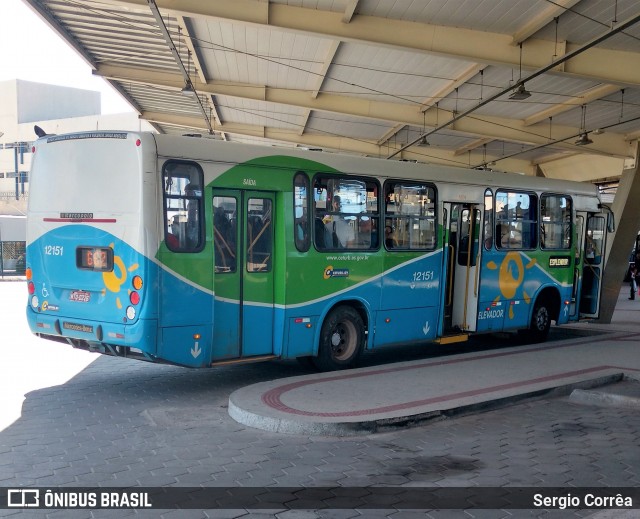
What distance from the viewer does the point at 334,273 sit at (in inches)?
405

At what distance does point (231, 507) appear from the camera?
521 centimetres

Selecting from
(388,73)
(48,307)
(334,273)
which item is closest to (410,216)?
(334,273)

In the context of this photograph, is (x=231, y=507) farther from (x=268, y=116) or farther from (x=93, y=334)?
(x=268, y=116)

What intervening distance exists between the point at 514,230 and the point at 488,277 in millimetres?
1269

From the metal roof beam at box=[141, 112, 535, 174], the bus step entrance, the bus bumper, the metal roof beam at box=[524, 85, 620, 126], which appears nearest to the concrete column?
the metal roof beam at box=[524, 85, 620, 126]

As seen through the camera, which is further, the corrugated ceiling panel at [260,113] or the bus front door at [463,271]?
the corrugated ceiling panel at [260,113]

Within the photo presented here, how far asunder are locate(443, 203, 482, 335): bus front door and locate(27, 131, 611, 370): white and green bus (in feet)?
0.08

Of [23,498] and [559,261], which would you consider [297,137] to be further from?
[23,498]

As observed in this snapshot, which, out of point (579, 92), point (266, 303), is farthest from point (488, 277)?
point (579, 92)

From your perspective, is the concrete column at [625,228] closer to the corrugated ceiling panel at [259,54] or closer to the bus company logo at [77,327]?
the corrugated ceiling panel at [259,54]

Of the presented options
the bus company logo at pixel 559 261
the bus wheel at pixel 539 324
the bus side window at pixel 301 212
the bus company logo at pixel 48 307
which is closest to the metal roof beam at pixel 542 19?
the bus company logo at pixel 559 261

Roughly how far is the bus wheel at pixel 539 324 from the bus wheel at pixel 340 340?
16.8 feet

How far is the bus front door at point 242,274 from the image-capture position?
29.8 ft

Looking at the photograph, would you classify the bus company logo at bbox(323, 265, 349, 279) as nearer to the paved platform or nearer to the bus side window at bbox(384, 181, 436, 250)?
the bus side window at bbox(384, 181, 436, 250)
